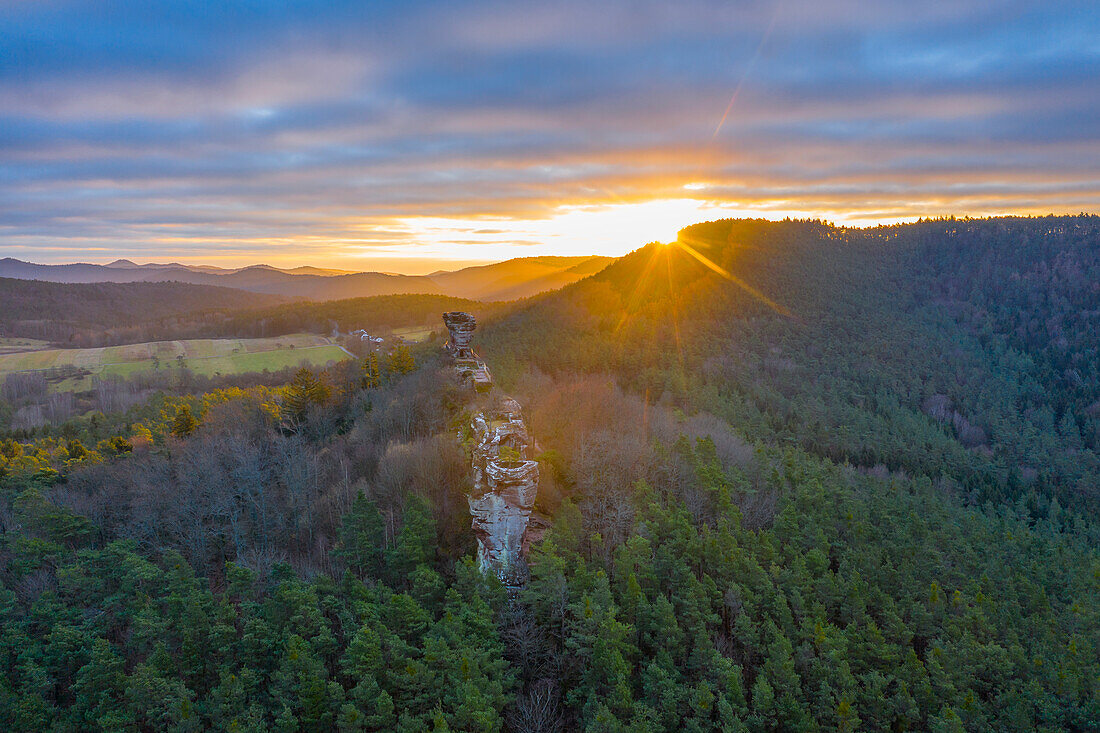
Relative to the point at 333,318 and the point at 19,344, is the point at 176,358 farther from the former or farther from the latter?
the point at 19,344

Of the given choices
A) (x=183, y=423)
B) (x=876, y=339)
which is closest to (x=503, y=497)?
(x=183, y=423)

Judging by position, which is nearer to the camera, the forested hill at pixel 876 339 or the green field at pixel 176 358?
the forested hill at pixel 876 339

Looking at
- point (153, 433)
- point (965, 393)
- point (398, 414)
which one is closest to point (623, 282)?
point (965, 393)

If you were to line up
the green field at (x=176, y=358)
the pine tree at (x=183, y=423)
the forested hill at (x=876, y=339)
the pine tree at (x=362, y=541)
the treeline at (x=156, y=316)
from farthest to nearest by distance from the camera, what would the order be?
the treeline at (x=156, y=316) → the green field at (x=176, y=358) → the forested hill at (x=876, y=339) → the pine tree at (x=183, y=423) → the pine tree at (x=362, y=541)

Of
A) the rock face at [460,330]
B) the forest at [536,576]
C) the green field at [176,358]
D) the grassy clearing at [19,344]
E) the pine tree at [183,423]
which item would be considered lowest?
the forest at [536,576]

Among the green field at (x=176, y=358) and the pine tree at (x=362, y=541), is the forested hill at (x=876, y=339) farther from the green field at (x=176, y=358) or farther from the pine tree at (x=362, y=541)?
the pine tree at (x=362, y=541)

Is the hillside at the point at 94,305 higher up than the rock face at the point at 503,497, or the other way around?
the hillside at the point at 94,305

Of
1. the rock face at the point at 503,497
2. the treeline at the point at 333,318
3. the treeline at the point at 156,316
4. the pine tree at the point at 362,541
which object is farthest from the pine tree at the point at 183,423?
the treeline at the point at 156,316

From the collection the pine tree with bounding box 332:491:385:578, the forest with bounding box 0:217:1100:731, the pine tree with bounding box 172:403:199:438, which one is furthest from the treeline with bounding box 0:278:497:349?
the pine tree with bounding box 332:491:385:578
